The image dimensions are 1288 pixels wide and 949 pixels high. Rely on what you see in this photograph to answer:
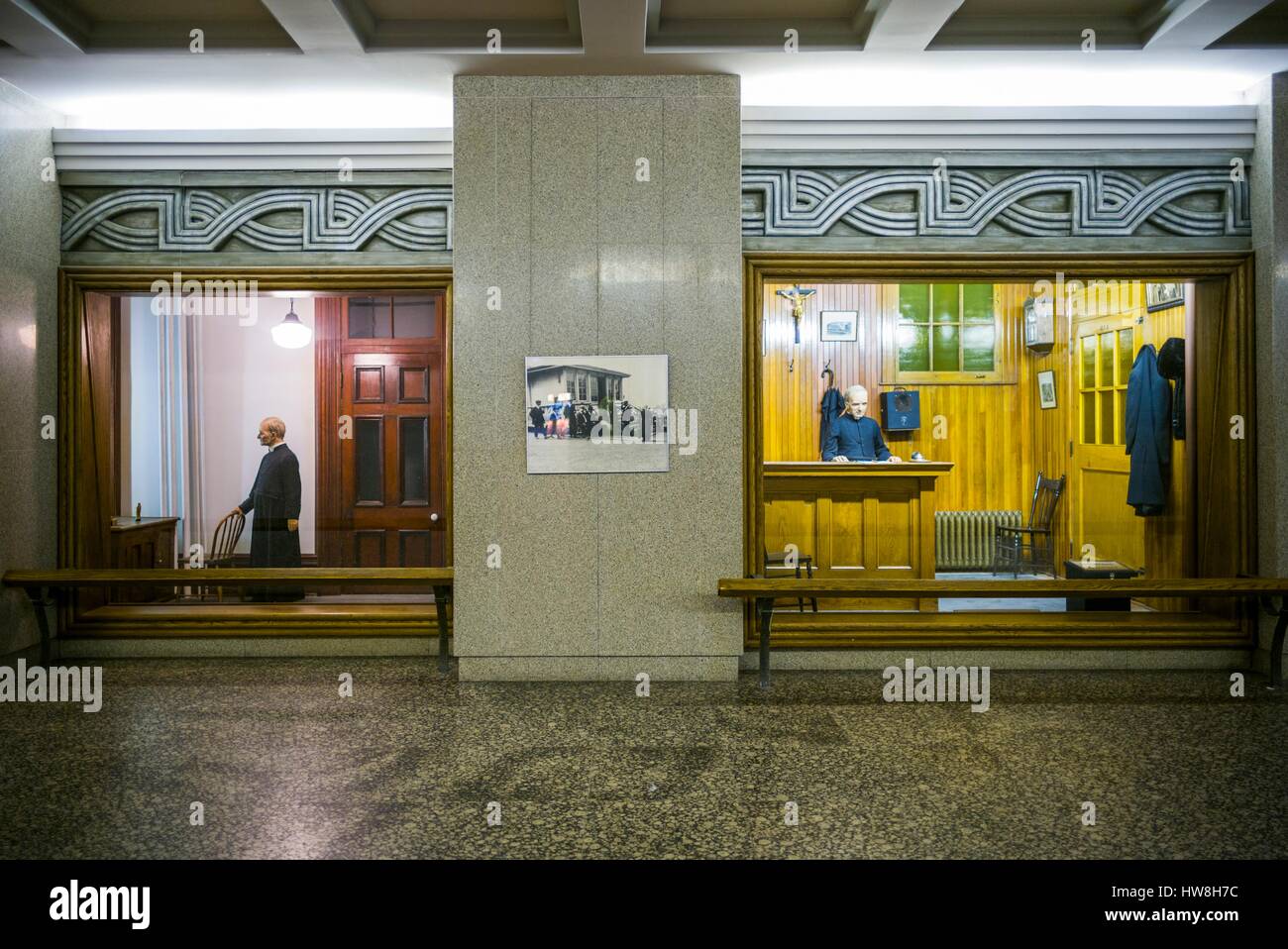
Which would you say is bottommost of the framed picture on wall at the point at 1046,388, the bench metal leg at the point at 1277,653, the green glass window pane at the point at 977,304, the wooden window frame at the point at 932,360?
the bench metal leg at the point at 1277,653

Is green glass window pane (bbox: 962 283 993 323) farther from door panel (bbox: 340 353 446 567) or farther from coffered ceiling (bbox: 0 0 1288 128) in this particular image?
Answer: door panel (bbox: 340 353 446 567)

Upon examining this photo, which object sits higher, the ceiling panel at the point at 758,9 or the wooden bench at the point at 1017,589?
the ceiling panel at the point at 758,9

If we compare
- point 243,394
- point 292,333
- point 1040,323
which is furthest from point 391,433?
point 1040,323

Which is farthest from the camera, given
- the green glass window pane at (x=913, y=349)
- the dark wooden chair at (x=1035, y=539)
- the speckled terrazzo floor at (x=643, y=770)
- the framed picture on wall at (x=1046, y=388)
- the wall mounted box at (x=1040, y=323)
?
the green glass window pane at (x=913, y=349)

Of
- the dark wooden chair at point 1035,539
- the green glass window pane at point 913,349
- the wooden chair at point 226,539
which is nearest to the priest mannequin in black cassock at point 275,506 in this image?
the wooden chair at point 226,539

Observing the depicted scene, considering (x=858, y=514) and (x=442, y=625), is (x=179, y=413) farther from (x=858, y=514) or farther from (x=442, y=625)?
(x=858, y=514)

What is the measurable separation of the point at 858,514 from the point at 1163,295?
2.60m

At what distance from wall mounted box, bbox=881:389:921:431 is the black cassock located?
5933mm

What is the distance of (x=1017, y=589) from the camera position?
207 inches

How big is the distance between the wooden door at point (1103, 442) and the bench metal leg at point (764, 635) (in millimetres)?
2700

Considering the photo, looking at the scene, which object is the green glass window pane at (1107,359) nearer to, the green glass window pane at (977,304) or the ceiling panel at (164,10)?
the green glass window pane at (977,304)

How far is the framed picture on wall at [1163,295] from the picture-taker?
19.9 ft
